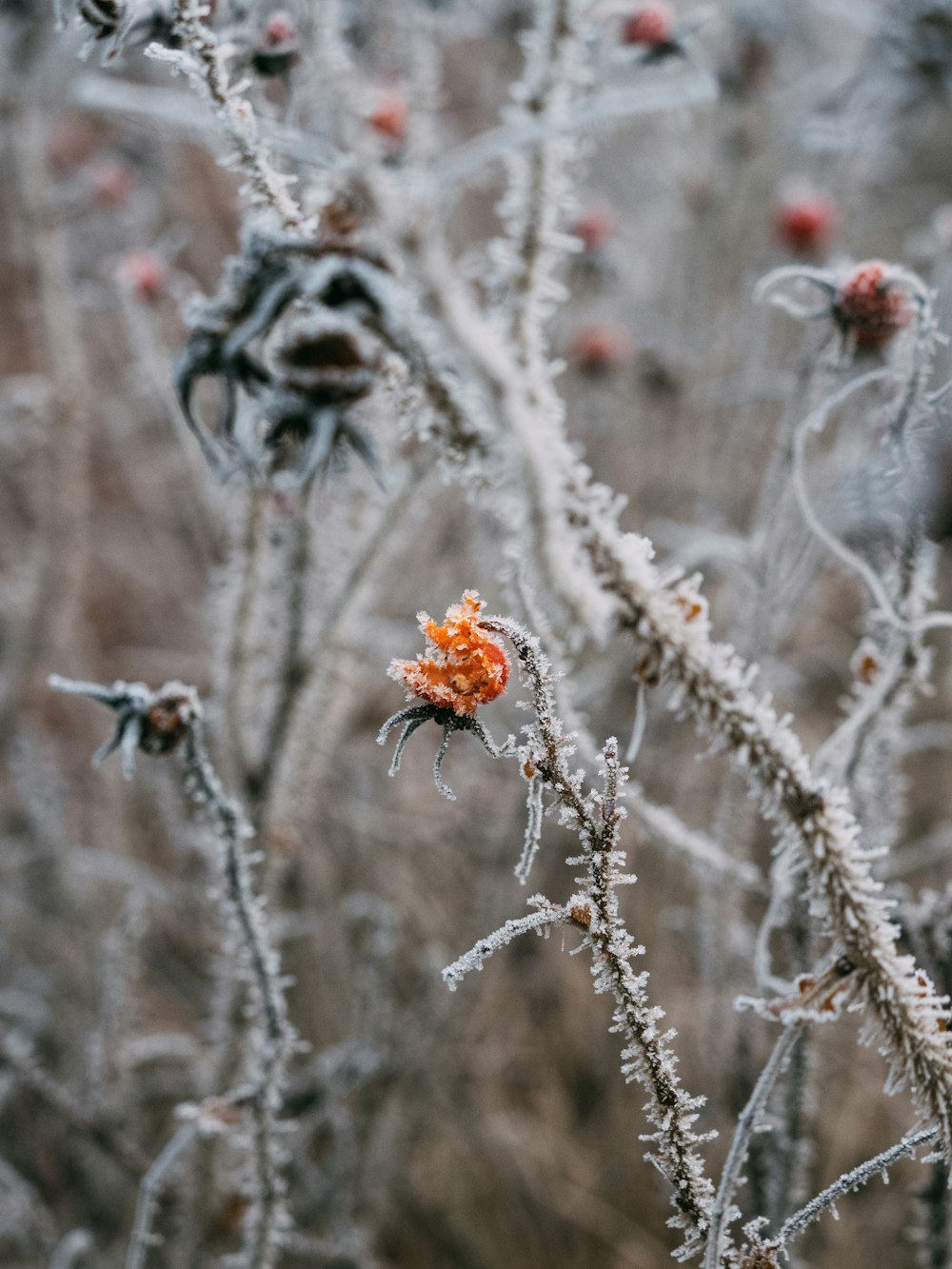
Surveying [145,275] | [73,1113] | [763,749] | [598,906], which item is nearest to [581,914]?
[598,906]

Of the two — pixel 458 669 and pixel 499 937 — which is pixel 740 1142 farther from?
pixel 458 669

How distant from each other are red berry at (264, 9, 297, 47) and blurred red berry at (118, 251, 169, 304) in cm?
67

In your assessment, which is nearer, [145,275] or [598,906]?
[598,906]

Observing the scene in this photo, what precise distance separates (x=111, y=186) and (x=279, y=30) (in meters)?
1.23

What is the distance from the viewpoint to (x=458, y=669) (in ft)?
1.69

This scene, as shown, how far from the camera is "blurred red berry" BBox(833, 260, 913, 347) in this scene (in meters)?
0.70

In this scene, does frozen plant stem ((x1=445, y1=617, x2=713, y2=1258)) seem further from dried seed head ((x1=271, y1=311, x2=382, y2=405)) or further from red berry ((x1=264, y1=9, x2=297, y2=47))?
red berry ((x1=264, y1=9, x2=297, y2=47))

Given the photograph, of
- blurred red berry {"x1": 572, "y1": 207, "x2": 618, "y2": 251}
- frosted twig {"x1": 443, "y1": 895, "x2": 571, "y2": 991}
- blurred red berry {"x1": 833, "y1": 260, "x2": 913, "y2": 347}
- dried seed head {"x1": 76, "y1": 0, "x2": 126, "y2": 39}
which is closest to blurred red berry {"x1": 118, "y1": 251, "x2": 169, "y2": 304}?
blurred red berry {"x1": 572, "y1": 207, "x2": 618, "y2": 251}

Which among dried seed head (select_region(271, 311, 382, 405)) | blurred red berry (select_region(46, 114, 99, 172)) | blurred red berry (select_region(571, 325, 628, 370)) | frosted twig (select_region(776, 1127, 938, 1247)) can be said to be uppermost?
blurred red berry (select_region(46, 114, 99, 172))

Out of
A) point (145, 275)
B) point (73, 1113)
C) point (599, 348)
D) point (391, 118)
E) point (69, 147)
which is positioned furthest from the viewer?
point (69, 147)

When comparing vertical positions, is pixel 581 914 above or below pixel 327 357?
below

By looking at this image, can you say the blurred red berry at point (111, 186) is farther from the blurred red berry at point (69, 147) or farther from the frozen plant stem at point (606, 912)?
the frozen plant stem at point (606, 912)

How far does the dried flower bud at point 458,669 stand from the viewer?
→ 20.3 inches

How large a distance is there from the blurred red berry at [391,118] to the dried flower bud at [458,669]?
0.79 metres
